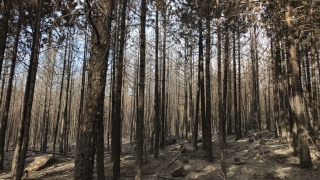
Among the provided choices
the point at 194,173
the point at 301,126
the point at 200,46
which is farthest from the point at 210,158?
the point at 200,46

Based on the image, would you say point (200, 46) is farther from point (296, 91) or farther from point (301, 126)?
point (301, 126)

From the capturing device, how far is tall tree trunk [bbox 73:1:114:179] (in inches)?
132

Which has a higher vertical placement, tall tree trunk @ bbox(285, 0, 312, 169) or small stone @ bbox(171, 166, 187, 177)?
tall tree trunk @ bbox(285, 0, 312, 169)

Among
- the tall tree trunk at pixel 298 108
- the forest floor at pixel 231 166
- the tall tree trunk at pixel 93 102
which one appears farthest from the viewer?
the forest floor at pixel 231 166

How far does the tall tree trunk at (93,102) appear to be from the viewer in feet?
11.0

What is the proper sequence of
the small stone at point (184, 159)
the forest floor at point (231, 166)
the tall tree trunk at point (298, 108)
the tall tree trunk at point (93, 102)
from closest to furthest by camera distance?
the tall tree trunk at point (93, 102), the tall tree trunk at point (298, 108), the forest floor at point (231, 166), the small stone at point (184, 159)

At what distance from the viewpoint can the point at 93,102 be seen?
349cm

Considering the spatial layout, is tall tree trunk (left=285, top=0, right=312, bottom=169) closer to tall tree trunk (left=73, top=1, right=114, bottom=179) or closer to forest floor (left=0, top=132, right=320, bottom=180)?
forest floor (left=0, top=132, right=320, bottom=180)

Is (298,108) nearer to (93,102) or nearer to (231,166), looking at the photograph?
(231,166)

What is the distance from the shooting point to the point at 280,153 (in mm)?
11422

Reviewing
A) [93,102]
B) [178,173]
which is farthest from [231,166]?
[93,102]

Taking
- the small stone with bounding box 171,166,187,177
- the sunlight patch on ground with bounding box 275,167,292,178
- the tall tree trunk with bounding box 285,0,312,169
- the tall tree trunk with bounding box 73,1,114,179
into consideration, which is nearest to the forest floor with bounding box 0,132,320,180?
the sunlight patch on ground with bounding box 275,167,292,178

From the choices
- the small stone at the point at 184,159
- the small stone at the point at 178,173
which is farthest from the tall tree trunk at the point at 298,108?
the small stone at the point at 184,159

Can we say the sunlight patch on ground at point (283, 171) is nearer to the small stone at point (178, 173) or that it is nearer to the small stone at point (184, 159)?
the small stone at point (178, 173)
